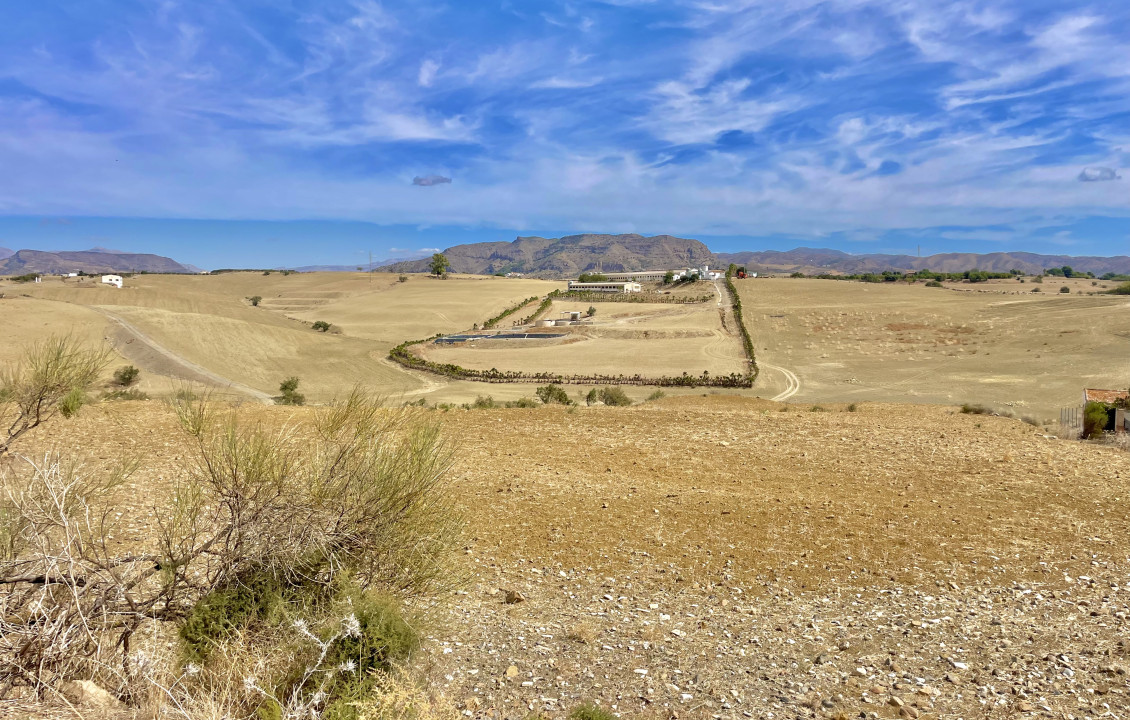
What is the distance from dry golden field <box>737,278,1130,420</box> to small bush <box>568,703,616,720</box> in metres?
25.9

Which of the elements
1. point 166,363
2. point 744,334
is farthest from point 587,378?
point 166,363

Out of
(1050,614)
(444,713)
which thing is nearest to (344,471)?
(444,713)

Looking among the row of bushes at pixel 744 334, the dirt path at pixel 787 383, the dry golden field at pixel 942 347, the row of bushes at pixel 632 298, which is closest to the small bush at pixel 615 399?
the dirt path at pixel 787 383

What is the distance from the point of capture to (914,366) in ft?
166

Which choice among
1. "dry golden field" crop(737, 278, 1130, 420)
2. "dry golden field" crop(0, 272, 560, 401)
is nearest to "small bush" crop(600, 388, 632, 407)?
"dry golden field" crop(0, 272, 560, 401)

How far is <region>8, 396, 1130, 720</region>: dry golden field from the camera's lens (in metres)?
5.79

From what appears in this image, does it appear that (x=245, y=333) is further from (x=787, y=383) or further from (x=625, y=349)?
(x=787, y=383)

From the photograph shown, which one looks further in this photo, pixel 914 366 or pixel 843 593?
pixel 914 366

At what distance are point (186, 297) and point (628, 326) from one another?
2258 inches

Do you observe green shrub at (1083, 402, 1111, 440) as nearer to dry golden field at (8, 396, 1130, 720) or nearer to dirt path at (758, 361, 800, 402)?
dry golden field at (8, 396, 1130, 720)

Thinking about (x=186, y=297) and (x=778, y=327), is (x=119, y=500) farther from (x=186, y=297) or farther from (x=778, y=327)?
(x=186, y=297)

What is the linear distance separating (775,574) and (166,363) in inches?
1767

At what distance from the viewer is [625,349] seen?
62562mm

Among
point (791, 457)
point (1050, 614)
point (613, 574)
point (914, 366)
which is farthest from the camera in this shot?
point (914, 366)
